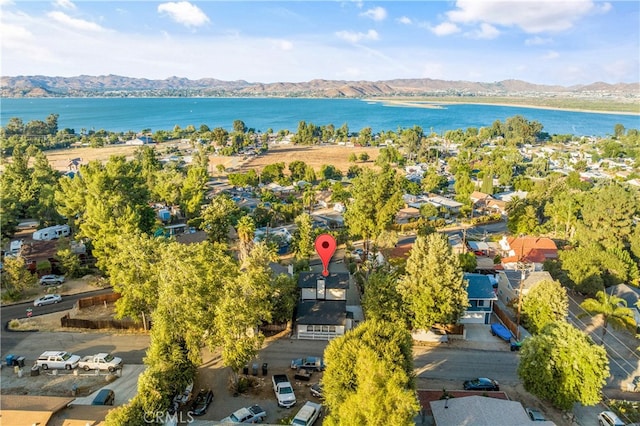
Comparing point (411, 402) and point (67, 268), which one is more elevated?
point (411, 402)

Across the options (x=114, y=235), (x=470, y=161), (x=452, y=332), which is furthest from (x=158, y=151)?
(x=452, y=332)

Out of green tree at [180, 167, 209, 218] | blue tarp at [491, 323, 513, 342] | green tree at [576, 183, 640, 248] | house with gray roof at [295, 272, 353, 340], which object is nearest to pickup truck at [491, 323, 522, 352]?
blue tarp at [491, 323, 513, 342]

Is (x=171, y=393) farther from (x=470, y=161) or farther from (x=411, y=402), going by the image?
(x=470, y=161)

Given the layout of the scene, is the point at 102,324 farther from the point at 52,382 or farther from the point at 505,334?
the point at 505,334

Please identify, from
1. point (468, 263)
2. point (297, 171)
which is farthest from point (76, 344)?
point (297, 171)

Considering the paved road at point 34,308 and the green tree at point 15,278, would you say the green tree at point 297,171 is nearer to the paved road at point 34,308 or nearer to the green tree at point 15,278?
the paved road at point 34,308
